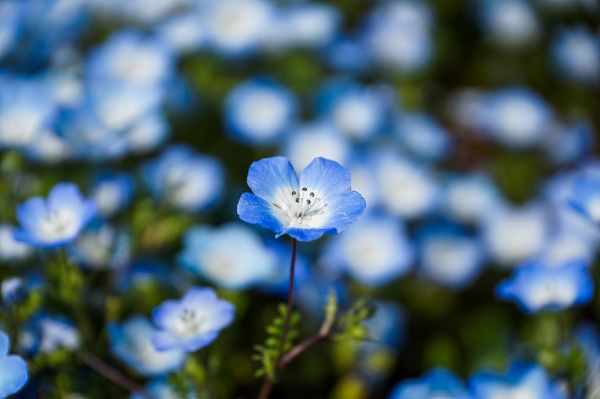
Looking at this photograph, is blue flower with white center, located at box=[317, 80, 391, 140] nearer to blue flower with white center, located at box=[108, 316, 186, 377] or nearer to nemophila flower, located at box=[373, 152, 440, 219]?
nemophila flower, located at box=[373, 152, 440, 219]

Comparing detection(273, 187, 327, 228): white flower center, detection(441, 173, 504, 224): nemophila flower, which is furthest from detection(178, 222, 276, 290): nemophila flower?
detection(441, 173, 504, 224): nemophila flower

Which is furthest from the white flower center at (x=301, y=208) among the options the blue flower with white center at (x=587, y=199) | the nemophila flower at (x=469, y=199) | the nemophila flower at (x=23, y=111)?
the nemophila flower at (x=469, y=199)

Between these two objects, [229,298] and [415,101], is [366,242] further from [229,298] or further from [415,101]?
[415,101]

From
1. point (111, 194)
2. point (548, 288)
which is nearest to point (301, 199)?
point (548, 288)

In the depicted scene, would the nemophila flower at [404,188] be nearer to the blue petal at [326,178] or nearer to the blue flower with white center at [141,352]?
the blue flower with white center at [141,352]

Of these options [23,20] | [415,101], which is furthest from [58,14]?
[415,101]
